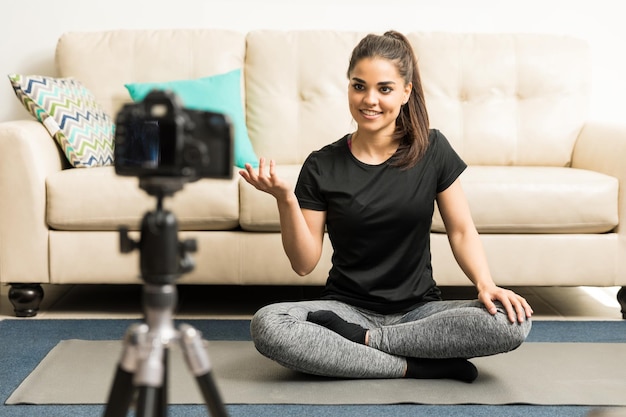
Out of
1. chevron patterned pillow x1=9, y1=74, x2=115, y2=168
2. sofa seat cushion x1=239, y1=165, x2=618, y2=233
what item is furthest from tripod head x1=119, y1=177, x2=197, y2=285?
chevron patterned pillow x1=9, y1=74, x2=115, y2=168

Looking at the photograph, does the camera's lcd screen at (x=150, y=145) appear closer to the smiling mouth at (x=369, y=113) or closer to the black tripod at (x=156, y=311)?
the black tripod at (x=156, y=311)

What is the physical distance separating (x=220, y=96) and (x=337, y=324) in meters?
1.30

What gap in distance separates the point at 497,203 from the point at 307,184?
2.42 feet

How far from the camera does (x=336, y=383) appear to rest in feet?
6.60

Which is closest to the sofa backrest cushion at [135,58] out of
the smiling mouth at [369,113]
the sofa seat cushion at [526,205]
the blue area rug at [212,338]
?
the sofa seat cushion at [526,205]

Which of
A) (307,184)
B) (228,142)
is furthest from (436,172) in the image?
(228,142)

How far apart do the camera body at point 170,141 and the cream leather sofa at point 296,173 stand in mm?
1461

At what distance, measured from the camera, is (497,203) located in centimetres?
261

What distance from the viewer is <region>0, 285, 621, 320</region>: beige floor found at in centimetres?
274

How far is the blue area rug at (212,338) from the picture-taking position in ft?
5.99

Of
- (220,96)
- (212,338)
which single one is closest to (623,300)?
(212,338)

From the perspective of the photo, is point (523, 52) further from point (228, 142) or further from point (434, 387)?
point (228, 142)

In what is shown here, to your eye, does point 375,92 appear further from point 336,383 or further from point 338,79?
point 338,79

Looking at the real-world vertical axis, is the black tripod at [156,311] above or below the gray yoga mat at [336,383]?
above
